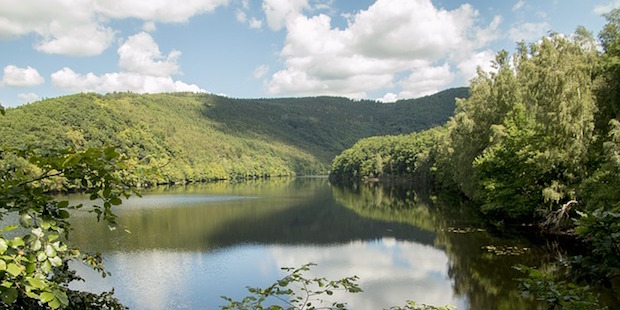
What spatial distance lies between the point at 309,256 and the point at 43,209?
25160 millimetres

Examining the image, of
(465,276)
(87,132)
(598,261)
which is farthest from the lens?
(87,132)

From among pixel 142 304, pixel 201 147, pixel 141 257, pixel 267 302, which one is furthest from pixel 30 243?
pixel 201 147

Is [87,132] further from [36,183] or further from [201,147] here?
[36,183]

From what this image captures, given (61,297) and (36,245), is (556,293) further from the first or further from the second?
(36,245)

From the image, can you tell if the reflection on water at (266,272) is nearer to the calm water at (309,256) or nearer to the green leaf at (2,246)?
the calm water at (309,256)

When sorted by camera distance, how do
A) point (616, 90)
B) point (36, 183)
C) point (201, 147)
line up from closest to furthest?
point (36, 183) < point (616, 90) < point (201, 147)

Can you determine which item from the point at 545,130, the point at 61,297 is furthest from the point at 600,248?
the point at 545,130

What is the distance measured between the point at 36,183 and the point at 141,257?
25.7m

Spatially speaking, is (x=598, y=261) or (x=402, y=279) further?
(x=402, y=279)

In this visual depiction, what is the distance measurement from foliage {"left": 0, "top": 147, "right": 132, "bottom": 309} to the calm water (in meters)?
15.2

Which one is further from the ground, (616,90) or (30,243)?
(616,90)

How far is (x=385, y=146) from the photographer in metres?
116

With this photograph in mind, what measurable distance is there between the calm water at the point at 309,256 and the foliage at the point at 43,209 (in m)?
15.2

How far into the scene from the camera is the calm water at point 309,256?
1873cm
